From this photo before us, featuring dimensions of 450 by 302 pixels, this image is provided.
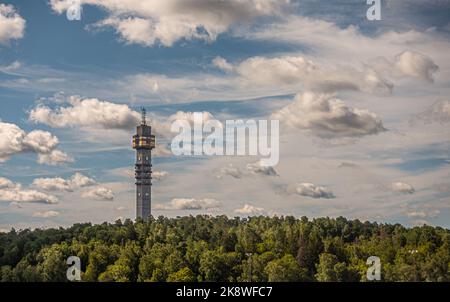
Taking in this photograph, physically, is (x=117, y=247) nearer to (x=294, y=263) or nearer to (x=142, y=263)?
(x=142, y=263)

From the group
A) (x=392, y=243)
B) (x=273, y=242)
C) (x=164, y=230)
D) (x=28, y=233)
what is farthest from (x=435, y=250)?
(x=28, y=233)

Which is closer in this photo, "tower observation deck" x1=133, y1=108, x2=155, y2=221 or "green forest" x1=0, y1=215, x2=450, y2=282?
"green forest" x1=0, y1=215, x2=450, y2=282

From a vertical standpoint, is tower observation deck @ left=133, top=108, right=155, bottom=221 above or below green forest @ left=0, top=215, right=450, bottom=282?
above

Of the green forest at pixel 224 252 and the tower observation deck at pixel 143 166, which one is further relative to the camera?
the tower observation deck at pixel 143 166
